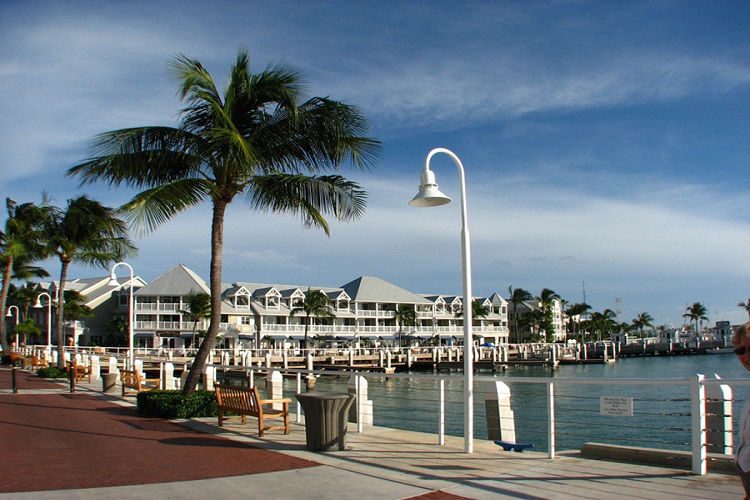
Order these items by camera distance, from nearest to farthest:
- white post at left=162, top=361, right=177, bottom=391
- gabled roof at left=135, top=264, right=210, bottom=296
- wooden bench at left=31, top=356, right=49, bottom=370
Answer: white post at left=162, top=361, right=177, bottom=391
wooden bench at left=31, top=356, right=49, bottom=370
gabled roof at left=135, top=264, right=210, bottom=296

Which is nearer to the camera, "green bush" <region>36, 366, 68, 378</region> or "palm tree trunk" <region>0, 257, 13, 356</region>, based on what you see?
"green bush" <region>36, 366, 68, 378</region>

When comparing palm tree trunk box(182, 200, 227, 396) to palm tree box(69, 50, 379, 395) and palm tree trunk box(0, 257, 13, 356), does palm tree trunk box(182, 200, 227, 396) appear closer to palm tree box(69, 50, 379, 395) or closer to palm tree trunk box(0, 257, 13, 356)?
palm tree box(69, 50, 379, 395)

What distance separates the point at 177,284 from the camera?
218 feet

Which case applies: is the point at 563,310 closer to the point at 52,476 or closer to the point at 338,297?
the point at 338,297

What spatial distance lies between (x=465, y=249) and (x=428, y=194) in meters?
1.06

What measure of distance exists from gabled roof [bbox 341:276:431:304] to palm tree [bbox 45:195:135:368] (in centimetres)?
4814

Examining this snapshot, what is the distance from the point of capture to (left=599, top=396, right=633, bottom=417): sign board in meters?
7.37

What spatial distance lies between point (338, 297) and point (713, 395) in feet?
224

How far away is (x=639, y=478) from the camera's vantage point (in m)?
6.77

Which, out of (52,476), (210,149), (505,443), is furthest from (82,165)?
(505,443)

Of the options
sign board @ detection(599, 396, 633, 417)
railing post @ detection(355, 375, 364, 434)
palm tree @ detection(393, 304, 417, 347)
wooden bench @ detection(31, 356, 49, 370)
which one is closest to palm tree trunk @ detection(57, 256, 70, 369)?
wooden bench @ detection(31, 356, 49, 370)

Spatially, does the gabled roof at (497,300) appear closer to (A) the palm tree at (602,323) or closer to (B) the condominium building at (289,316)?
(B) the condominium building at (289,316)

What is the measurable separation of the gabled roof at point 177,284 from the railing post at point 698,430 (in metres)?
61.1

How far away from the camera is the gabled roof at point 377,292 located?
78688mm
